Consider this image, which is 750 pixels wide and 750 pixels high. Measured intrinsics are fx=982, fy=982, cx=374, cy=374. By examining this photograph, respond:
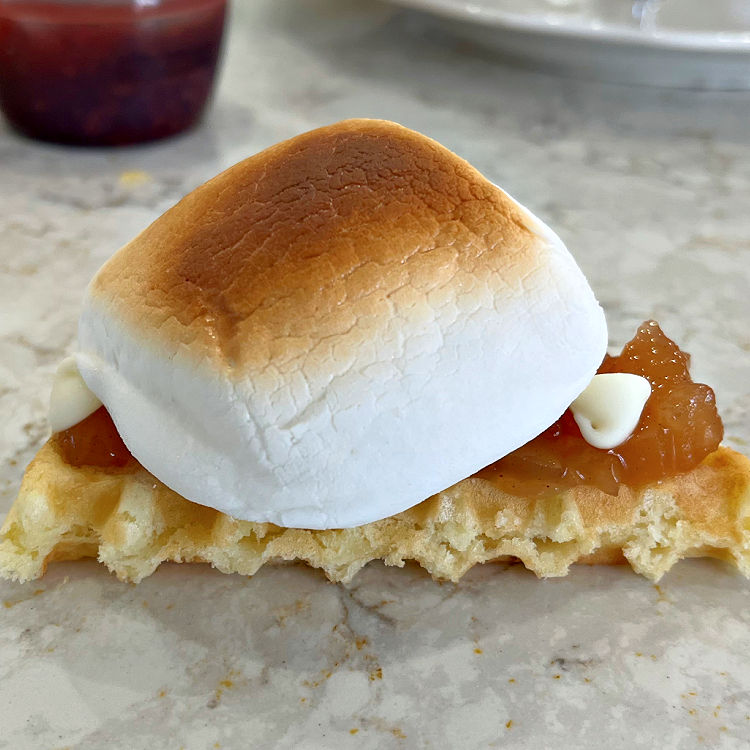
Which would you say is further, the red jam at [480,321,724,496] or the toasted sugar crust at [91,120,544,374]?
the red jam at [480,321,724,496]

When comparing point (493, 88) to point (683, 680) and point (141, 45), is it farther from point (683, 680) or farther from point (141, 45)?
point (683, 680)

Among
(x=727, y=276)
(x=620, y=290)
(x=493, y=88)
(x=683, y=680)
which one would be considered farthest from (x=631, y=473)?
(x=493, y=88)

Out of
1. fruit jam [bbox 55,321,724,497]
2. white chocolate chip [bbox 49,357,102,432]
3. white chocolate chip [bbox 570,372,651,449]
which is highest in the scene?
white chocolate chip [bbox 570,372,651,449]

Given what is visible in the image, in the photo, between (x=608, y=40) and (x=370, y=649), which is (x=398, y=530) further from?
(x=608, y=40)

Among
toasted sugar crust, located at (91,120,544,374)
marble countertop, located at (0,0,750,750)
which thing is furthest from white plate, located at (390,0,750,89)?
toasted sugar crust, located at (91,120,544,374)

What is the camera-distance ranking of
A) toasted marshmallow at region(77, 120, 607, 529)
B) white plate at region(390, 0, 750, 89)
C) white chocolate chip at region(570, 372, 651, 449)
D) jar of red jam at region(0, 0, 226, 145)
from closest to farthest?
toasted marshmallow at region(77, 120, 607, 529), white chocolate chip at region(570, 372, 651, 449), jar of red jam at region(0, 0, 226, 145), white plate at region(390, 0, 750, 89)

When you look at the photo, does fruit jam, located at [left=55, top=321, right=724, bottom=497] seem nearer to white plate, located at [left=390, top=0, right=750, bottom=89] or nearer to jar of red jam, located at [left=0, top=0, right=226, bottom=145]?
jar of red jam, located at [left=0, top=0, right=226, bottom=145]

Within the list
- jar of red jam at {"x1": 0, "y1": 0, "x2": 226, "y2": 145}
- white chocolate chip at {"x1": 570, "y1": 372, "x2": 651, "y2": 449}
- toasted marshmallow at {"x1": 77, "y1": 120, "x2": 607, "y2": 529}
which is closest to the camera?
toasted marshmallow at {"x1": 77, "y1": 120, "x2": 607, "y2": 529}
